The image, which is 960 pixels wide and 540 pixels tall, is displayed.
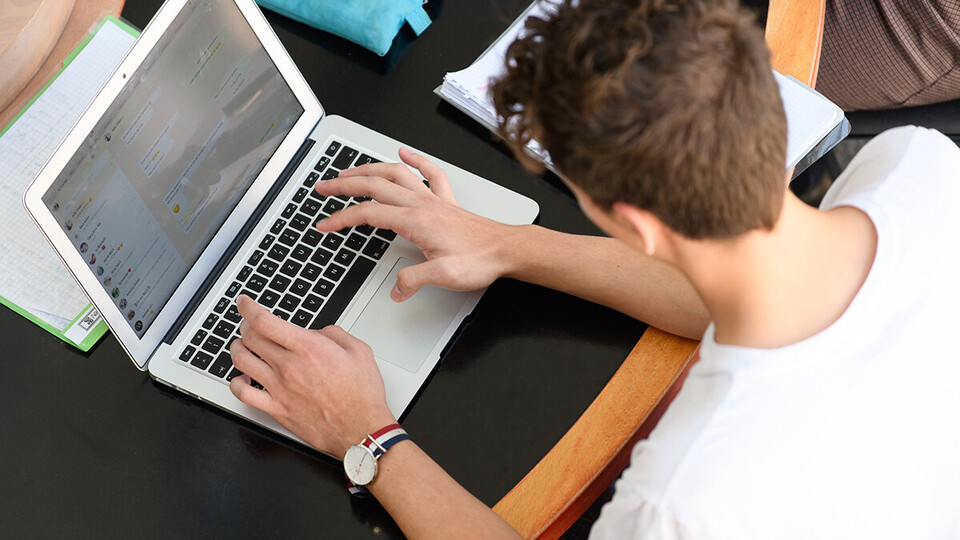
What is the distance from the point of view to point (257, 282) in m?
1.00

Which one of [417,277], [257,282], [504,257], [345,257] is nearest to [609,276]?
[504,257]

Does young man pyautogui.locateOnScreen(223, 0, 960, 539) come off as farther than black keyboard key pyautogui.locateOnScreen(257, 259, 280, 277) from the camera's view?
No

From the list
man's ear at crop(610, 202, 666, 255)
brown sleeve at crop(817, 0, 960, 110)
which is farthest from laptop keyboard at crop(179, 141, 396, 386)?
brown sleeve at crop(817, 0, 960, 110)

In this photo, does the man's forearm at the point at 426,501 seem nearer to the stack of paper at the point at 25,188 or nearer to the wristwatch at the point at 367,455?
the wristwatch at the point at 367,455

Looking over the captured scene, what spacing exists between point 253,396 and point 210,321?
0.13 m

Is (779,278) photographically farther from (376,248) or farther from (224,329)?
(224,329)

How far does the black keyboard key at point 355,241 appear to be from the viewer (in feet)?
3.38

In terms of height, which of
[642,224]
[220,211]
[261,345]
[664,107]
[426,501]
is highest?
[664,107]

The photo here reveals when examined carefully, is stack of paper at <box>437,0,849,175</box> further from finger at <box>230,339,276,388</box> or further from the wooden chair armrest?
finger at <box>230,339,276,388</box>

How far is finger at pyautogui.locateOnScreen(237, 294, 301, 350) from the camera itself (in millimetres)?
915

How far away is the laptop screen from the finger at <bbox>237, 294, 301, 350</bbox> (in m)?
0.11

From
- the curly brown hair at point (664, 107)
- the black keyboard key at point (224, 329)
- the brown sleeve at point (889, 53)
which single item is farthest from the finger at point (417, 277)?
the brown sleeve at point (889, 53)

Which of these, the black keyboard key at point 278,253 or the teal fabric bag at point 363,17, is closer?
the black keyboard key at point 278,253

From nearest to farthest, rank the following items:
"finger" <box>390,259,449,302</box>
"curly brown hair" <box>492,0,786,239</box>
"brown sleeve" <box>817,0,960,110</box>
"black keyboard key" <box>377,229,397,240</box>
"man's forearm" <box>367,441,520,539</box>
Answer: "curly brown hair" <box>492,0,786,239</box> → "man's forearm" <box>367,441,520,539</box> → "finger" <box>390,259,449,302</box> → "black keyboard key" <box>377,229,397,240</box> → "brown sleeve" <box>817,0,960,110</box>
